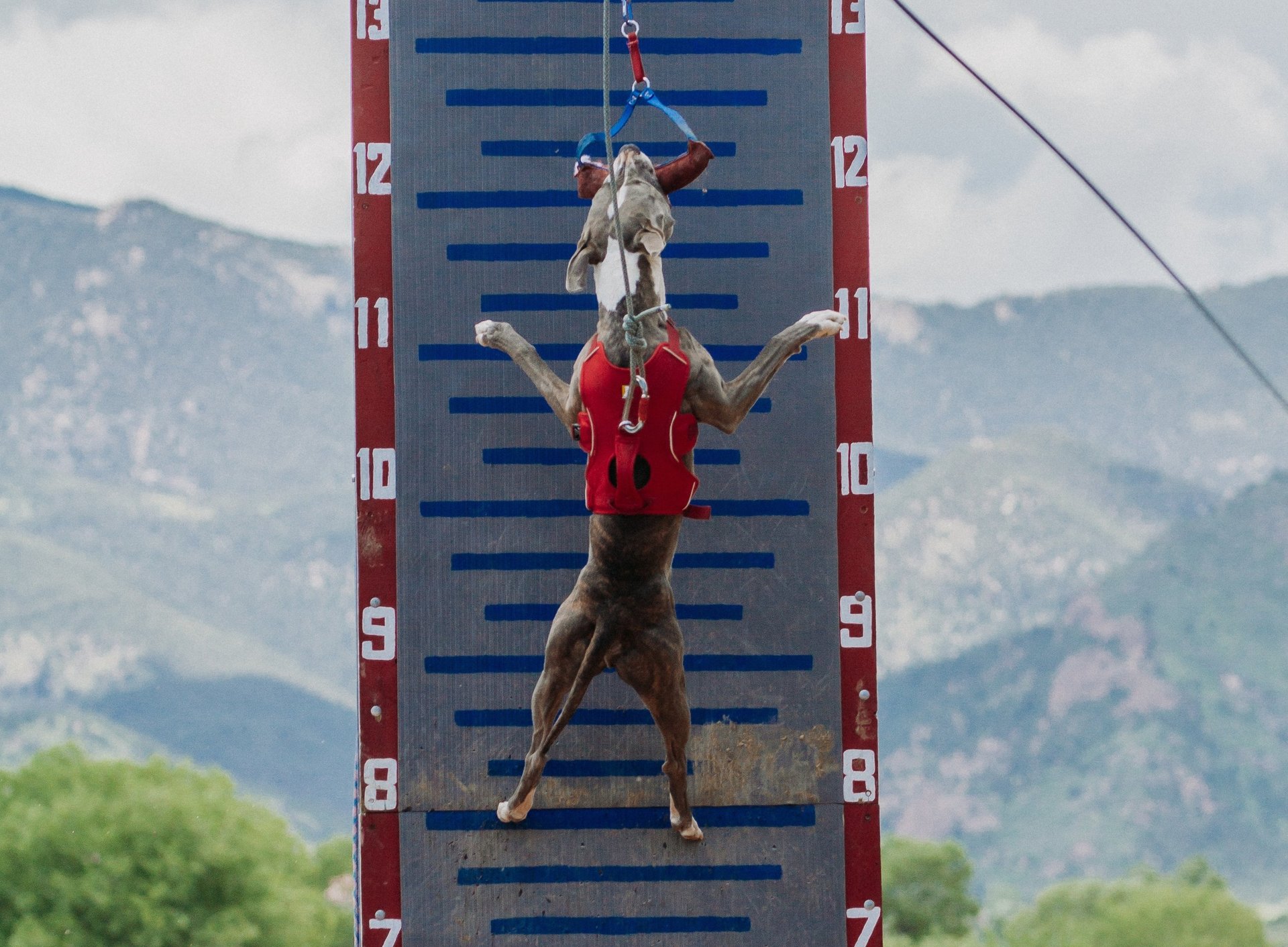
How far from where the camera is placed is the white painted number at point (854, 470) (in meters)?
5.12

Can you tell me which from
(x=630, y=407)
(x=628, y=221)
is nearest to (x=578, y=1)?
(x=628, y=221)

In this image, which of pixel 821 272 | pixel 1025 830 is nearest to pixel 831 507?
pixel 821 272

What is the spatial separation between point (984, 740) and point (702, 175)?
91.8 ft

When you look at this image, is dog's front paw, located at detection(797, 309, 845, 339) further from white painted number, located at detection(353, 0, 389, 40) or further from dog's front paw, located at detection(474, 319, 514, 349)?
white painted number, located at detection(353, 0, 389, 40)

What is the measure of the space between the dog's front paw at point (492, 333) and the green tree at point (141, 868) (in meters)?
7.84

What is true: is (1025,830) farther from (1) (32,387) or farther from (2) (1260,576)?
(1) (32,387)

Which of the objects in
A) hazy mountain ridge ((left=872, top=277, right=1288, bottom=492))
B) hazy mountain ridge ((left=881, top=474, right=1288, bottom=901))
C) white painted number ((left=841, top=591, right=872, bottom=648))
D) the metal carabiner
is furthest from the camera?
hazy mountain ridge ((left=872, top=277, right=1288, bottom=492))

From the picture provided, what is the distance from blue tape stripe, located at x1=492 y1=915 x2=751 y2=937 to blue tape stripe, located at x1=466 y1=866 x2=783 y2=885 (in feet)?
0.40

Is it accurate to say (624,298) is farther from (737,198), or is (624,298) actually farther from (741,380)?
(737,198)

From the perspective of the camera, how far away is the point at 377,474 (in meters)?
5.12

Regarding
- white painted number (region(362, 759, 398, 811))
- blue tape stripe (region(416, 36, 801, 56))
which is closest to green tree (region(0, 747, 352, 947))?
white painted number (region(362, 759, 398, 811))

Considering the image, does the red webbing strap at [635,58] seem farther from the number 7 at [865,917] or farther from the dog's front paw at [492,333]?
the number 7 at [865,917]

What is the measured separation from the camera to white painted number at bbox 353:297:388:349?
5.14 m

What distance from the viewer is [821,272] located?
203 inches
